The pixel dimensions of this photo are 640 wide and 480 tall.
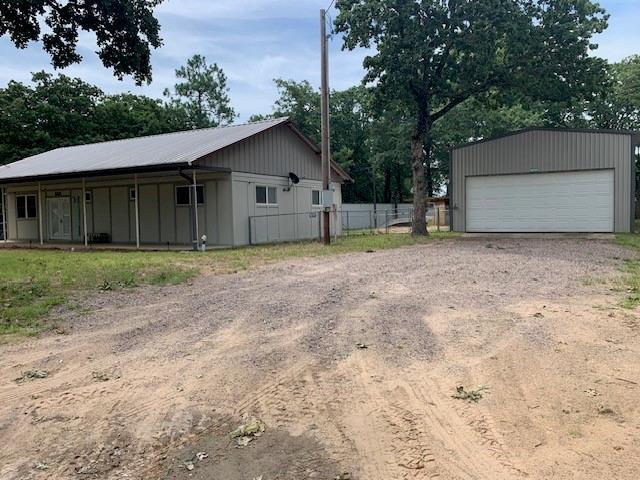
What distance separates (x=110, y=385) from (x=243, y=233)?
1402cm

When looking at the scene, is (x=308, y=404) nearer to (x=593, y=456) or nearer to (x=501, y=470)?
(x=501, y=470)

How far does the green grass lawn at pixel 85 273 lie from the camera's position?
6.74 metres

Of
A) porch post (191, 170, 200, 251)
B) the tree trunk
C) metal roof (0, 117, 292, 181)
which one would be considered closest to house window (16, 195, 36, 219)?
metal roof (0, 117, 292, 181)

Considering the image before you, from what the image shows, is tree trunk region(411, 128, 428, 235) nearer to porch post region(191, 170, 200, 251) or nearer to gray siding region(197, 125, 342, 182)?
gray siding region(197, 125, 342, 182)

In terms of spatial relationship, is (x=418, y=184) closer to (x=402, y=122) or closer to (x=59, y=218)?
(x=59, y=218)

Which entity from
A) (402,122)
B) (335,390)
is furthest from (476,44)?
(402,122)

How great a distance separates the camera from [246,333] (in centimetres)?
544

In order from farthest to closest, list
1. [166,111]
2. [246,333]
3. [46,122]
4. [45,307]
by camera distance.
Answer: [166,111] → [46,122] → [45,307] → [246,333]

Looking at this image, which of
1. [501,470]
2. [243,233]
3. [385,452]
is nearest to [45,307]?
[385,452]

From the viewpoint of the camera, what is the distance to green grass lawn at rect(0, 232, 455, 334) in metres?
6.74

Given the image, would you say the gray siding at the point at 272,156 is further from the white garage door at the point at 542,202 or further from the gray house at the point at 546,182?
the white garage door at the point at 542,202

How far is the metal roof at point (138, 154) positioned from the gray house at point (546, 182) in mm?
7631

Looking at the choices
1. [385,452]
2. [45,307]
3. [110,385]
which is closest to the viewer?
[385,452]

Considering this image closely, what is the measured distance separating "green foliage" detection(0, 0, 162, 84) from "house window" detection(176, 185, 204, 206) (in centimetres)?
708
